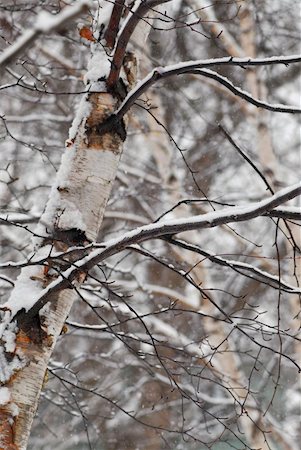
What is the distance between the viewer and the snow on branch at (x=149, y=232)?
1724mm

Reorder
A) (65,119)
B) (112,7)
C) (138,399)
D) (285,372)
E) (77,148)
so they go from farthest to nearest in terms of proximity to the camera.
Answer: (285,372), (138,399), (65,119), (112,7), (77,148)

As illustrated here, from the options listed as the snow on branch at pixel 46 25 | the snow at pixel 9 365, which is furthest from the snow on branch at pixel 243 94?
the snow on branch at pixel 46 25

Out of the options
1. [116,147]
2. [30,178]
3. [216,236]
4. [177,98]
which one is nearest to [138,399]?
[216,236]

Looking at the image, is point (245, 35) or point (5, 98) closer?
point (245, 35)

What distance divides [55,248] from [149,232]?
1.56 ft

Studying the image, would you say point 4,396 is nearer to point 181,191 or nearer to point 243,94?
point 243,94

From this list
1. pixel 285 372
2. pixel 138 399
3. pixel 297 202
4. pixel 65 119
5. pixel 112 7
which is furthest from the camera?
pixel 285 372

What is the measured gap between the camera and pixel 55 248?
2273 mm

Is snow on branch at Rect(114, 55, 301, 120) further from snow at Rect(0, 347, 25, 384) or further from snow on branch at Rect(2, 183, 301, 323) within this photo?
snow at Rect(0, 347, 25, 384)

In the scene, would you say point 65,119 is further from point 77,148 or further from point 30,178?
point 77,148

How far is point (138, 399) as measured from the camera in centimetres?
905

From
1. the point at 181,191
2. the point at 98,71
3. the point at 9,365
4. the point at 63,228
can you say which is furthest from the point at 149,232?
the point at 181,191

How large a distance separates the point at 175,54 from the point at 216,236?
2439mm

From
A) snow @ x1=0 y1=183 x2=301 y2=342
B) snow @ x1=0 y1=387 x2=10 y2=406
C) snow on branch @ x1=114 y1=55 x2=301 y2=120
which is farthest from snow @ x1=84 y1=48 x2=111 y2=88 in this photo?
snow @ x1=0 y1=387 x2=10 y2=406
